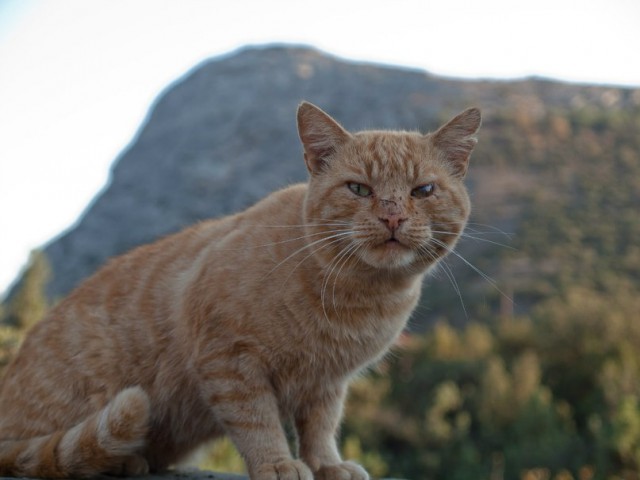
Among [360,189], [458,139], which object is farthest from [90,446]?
[458,139]

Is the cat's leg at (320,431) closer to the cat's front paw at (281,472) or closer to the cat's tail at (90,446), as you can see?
the cat's front paw at (281,472)

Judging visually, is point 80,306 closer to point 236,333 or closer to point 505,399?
point 236,333

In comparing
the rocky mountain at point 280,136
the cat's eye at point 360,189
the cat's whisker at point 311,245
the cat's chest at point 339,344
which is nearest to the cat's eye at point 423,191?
the cat's eye at point 360,189

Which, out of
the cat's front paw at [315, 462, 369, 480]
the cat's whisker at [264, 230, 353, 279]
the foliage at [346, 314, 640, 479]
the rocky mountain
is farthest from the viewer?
the rocky mountain

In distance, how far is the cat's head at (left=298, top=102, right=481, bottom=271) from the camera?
3.28m

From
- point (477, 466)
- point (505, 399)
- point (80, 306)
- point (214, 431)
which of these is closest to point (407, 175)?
point (214, 431)

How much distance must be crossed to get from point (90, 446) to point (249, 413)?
715mm

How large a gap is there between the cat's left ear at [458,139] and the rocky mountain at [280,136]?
29.5m

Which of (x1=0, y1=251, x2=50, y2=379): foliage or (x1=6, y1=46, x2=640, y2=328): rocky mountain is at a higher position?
(x1=0, y1=251, x2=50, y2=379): foliage

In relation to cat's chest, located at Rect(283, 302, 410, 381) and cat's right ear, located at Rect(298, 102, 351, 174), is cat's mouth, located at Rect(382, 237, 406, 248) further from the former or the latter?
cat's right ear, located at Rect(298, 102, 351, 174)

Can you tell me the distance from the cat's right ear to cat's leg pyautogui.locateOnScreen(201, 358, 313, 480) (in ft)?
3.48

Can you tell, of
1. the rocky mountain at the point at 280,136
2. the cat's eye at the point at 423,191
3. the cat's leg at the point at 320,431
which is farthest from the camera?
the rocky mountain at the point at 280,136

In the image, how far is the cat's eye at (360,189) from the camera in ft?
11.3

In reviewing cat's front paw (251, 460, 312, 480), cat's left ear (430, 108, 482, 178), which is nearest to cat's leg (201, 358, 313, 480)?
cat's front paw (251, 460, 312, 480)
